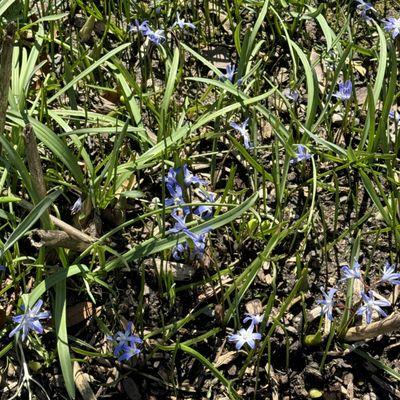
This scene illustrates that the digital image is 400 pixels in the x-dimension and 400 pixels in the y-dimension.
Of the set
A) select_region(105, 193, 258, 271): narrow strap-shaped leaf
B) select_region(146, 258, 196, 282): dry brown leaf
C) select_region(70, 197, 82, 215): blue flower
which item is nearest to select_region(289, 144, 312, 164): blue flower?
select_region(105, 193, 258, 271): narrow strap-shaped leaf

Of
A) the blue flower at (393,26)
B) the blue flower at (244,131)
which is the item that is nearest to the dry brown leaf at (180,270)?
the blue flower at (244,131)

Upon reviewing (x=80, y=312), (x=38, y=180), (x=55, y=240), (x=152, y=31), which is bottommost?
(x=80, y=312)

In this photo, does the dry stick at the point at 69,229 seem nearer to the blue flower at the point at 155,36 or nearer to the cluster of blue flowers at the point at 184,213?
the cluster of blue flowers at the point at 184,213

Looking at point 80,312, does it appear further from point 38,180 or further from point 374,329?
point 374,329

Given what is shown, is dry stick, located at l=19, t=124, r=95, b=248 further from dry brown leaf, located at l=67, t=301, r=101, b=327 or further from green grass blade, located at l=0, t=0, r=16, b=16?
green grass blade, located at l=0, t=0, r=16, b=16

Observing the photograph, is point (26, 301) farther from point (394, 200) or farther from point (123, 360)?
point (394, 200)

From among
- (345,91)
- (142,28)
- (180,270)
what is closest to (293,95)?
(345,91)
